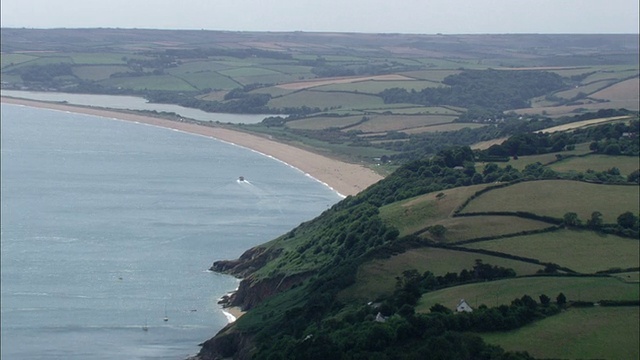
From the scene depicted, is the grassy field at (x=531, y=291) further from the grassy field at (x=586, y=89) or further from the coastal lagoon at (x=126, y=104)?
the grassy field at (x=586, y=89)

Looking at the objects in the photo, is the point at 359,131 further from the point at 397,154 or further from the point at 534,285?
the point at 534,285

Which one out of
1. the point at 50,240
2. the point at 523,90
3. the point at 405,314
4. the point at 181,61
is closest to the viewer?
the point at 405,314

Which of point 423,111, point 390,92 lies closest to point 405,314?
point 423,111

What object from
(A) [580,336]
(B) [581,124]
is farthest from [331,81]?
(A) [580,336]

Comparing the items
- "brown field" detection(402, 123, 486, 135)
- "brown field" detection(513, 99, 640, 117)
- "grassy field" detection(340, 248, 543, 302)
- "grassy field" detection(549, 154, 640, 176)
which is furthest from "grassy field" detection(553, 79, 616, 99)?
"grassy field" detection(340, 248, 543, 302)

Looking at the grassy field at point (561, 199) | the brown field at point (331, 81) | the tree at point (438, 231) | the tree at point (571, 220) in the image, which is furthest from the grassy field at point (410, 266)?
the brown field at point (331, 81)
